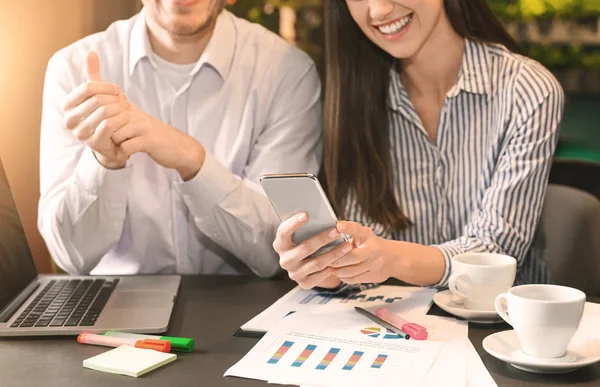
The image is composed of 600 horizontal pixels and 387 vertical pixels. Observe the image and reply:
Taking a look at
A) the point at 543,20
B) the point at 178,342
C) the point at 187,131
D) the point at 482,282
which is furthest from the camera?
the point at 543,20

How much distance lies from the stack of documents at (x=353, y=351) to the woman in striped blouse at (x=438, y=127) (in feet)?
1.13

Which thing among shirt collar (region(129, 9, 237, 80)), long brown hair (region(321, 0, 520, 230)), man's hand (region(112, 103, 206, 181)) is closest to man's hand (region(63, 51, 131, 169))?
man's hand (region(112, 103, 206, 181))

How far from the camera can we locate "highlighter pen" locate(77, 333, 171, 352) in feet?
3.45

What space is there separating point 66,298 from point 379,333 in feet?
1.80

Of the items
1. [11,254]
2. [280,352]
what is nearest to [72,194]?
[11,254]

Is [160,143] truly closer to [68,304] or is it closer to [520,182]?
[68,304]

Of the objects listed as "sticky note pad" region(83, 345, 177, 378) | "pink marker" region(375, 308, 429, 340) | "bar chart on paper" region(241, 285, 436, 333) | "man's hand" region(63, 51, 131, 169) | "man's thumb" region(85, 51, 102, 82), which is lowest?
"bar chart on paper" region(241, 285, 436, 333)

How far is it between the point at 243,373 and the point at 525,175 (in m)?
0.77

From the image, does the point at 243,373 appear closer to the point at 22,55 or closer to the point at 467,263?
the point at 467,263

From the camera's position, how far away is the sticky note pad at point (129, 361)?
970mm

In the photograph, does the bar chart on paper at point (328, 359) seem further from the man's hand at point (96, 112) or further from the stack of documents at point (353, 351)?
the man's hand at point (96, 112)

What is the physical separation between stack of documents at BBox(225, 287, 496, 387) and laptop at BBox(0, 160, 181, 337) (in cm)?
19

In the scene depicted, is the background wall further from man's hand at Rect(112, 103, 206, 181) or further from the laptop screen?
man's hand at Rect(112, 103, 206, 181)

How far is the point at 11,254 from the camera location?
52.3 inches
